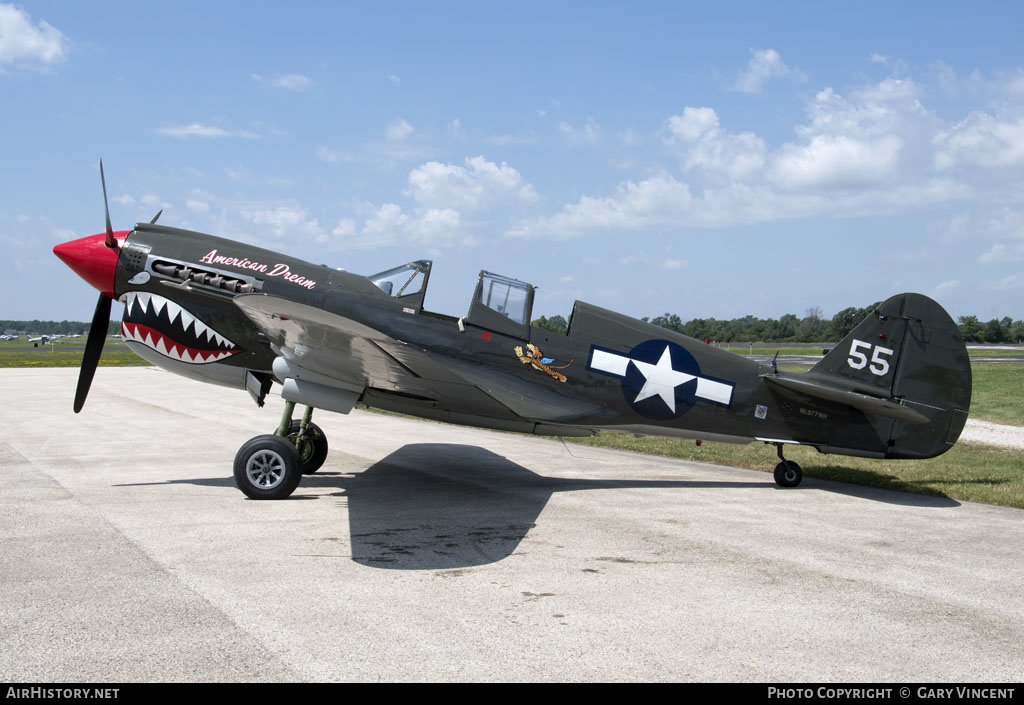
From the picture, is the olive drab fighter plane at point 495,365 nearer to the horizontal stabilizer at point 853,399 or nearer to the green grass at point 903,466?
the horizontal stabilizer at point 853,399

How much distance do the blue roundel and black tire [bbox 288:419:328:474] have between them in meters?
4.04

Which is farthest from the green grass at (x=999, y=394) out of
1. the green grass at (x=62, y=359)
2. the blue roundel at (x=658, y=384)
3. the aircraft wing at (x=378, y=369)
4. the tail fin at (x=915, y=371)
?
the green grass at (x=62, y=359)

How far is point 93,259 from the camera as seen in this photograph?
7875mm

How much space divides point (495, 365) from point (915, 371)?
542cm

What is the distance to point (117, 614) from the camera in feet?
13.3

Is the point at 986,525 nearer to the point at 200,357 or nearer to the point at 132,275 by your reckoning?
the point at 200,357

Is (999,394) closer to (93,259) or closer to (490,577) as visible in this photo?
(490,577)

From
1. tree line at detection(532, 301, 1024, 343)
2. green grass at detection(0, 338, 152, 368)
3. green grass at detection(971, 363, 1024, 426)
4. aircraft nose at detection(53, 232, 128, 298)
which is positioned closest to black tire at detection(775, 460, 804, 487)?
aircraft nose at detection(53, 232, 128, 298)

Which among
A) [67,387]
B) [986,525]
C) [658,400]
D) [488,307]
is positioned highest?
[488,307]

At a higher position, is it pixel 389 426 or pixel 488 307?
pixel 488 307

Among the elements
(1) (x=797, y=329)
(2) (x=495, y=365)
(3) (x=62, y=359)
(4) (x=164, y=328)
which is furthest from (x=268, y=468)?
(1) (x=797, y=329)
